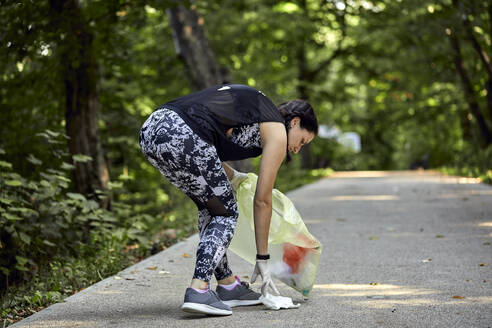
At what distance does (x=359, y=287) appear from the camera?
4930mm

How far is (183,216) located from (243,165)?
12.6ft

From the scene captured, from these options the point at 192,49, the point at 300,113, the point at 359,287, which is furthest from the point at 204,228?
the point at 192,49

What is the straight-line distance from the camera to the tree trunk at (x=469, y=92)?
1930 cm

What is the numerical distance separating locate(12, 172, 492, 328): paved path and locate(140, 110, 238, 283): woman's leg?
0.43 metres

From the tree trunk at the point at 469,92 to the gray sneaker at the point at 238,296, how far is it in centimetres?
1590

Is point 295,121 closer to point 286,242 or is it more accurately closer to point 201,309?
point 286,242

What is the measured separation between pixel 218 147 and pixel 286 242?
87cm

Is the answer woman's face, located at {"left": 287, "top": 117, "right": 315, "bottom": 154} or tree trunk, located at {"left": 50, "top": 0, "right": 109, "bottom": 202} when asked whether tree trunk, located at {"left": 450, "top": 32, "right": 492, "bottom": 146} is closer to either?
tree trunk, located at {"left": 50, "top": 0, "right": 109, "bottom": 202}

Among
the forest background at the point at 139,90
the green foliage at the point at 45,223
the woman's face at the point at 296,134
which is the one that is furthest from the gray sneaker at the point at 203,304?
the green foliage at the point at 45,223

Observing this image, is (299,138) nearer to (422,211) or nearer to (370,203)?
(422,211)

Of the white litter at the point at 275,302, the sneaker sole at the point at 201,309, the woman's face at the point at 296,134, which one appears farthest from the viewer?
the white litter at the point at 275,302

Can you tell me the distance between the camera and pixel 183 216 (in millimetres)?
10547

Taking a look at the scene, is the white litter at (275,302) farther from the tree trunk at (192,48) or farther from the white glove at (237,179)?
the tree trunk at (192,48)

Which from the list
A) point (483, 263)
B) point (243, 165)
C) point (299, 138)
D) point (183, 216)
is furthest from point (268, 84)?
point (299, 138)
